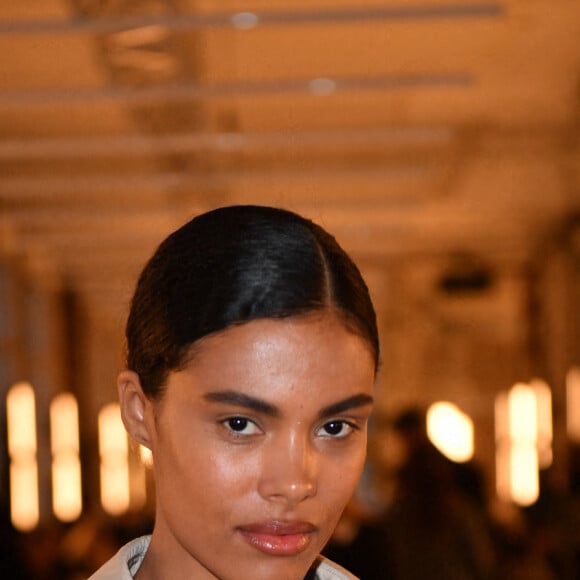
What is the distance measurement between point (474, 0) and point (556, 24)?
171cm

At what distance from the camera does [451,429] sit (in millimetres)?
21062

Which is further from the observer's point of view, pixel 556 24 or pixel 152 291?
pixel 556 24

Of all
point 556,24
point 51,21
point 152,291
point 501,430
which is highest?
point 152,291

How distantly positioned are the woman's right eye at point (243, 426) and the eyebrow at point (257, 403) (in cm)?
1

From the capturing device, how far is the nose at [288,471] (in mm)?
1310

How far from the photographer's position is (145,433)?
1.44 m

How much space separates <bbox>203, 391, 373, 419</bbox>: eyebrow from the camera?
4.32 feet

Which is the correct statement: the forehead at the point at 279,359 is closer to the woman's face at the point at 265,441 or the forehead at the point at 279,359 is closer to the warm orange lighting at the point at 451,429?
the woman's face at the point at 265,441

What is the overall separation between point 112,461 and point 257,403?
63.4 ft

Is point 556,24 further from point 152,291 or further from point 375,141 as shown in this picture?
point 152,291

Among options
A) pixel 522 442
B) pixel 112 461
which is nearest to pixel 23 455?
pixel 112 461

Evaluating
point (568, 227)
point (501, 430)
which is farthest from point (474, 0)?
point (501, 430)

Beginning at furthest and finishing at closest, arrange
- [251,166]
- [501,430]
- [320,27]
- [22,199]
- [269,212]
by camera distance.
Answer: [501,430] < [22,199] < [251,166] < [320,27] < [269,212]

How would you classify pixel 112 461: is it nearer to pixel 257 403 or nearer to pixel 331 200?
pixel 331 200
